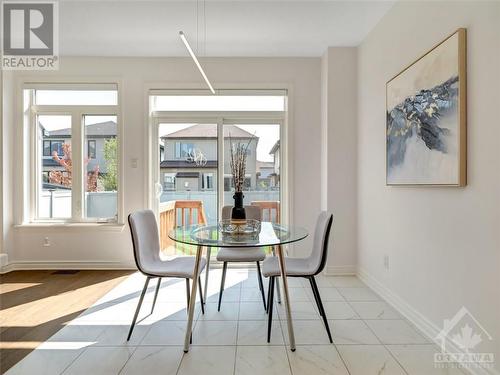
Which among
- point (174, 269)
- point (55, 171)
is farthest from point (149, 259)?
point (55, 171)

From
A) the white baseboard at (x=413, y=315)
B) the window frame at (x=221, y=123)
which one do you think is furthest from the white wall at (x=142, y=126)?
the white baseboard at (x=413, y=315)

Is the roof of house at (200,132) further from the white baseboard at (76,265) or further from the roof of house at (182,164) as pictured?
the white baseboard at (76,265)

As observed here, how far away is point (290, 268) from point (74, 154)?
3.18m

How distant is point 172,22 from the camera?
120 inches

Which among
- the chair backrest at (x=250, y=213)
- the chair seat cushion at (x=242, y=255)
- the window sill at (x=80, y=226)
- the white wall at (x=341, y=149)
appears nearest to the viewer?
the chair seat cushion at (x=242, y=255)

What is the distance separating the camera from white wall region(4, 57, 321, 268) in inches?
151

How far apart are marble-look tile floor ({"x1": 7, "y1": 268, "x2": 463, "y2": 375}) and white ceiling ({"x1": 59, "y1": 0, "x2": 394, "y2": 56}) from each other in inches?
106

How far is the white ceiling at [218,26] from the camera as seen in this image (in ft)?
9.16

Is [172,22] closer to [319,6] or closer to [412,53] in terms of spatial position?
[319,6]

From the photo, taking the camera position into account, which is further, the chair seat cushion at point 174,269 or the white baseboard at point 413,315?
the chair seat cushion at point 174,269

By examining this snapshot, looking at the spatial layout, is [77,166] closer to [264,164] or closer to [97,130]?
[97,130]

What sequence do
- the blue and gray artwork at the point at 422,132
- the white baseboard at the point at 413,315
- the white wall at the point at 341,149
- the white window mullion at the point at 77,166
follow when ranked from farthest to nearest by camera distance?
the white window mullion at the point at 77,166 < the white wall at the point at 341,149 < the blue and gray artwork at the point at 422,132 < the white baseboard at the point at 413,315

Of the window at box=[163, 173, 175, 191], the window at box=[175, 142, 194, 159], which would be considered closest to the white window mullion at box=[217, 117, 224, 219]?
the window at box=[175, 142, 194, 159]

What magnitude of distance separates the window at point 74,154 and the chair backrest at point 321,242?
2710 millimetres
